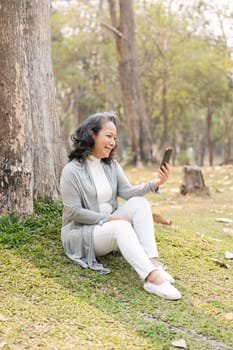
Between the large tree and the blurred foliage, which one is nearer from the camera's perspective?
the large tree

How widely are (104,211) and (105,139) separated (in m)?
0.60

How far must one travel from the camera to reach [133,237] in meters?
4.30

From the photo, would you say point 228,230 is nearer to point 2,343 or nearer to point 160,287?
point 160,287

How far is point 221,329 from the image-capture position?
3781mm

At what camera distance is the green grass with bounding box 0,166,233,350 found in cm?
353

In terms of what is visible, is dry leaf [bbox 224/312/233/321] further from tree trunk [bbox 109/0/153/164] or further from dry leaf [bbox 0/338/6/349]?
tree trunk [bbox 109/0/153/164]

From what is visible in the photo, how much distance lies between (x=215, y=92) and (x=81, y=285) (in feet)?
71.0

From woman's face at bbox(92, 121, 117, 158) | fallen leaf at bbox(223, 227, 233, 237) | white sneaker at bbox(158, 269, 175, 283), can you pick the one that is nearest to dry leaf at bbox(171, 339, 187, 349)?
white sneaker at bbox(158, 269, 175, 283)

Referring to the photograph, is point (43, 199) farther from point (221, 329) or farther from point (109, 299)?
point (221, 329)

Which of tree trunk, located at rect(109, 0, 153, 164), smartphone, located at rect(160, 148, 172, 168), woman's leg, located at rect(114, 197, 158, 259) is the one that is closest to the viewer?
woman's leg, located at rect(114, 197, 158, 259)

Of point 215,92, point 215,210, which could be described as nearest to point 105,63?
point 215,92

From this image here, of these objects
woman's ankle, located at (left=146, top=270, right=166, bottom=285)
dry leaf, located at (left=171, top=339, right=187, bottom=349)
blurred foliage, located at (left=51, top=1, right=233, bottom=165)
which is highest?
blurred foliage, located at (left=51, top=1, right=233, bottom=165)

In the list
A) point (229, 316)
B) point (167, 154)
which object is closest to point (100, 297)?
point (229, 316)

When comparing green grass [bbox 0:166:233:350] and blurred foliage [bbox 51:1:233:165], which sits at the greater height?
blurred foliage [bbox 51:1:233:165]
